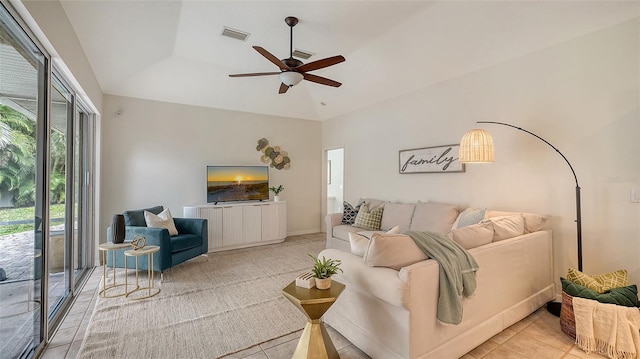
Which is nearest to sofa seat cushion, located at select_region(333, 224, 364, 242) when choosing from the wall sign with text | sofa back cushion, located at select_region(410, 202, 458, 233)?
sofa back cushion, located at select_region(410, 202, 458, 233)

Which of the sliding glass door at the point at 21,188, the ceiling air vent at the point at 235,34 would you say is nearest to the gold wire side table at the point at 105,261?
the sliding glass door at the point at 21,188

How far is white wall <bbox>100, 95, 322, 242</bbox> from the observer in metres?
4.67

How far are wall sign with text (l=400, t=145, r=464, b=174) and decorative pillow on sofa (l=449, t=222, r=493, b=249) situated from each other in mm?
1691

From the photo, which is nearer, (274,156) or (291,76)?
(291,76)

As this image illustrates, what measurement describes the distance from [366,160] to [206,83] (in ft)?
10.8

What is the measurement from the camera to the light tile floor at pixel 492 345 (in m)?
2.10

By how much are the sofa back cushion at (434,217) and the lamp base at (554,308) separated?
1.21 metres

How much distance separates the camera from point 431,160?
4.32 metres

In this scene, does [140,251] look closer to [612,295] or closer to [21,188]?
[21,188]

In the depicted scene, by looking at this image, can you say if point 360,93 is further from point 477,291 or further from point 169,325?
point 169,325

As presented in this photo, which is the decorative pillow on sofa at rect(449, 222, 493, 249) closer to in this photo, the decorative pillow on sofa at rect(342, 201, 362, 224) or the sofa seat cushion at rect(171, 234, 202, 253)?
the decorative pillow on sofa at rect(342, 201, 362, 224)

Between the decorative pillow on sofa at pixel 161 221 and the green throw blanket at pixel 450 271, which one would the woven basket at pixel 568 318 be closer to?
the green throw blanket at pixel 450 271

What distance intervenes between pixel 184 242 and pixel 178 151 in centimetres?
198

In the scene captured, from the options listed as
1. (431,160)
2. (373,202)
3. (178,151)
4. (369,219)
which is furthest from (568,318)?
(178,151)
